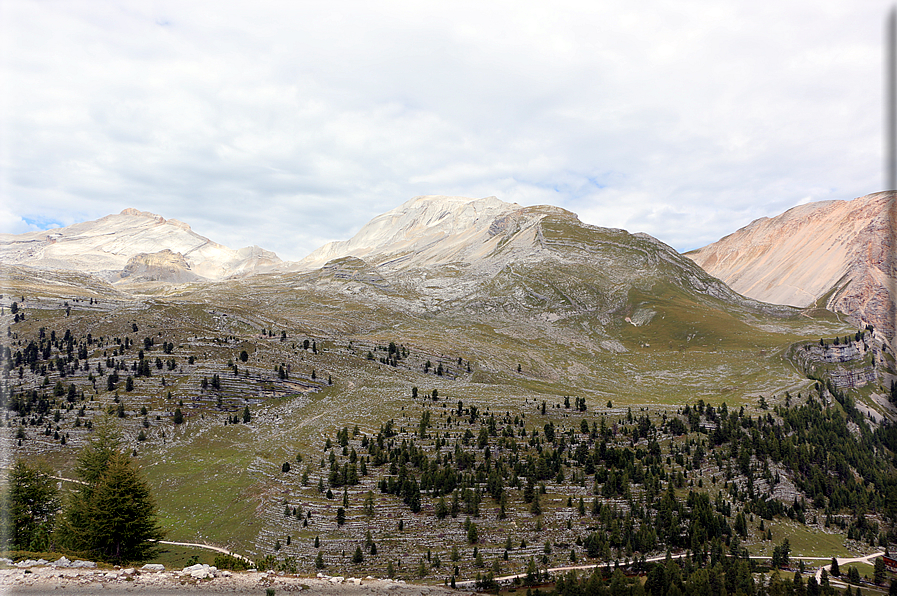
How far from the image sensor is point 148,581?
3434cm

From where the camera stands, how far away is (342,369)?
16562 cm

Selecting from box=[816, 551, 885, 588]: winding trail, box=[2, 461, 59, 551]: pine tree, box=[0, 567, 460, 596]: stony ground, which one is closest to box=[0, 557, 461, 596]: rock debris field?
box=[0, 567, 460, 596]: stony ground

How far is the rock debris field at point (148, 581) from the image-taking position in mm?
29656

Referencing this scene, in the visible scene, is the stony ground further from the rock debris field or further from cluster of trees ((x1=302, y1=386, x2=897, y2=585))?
cluster of trees ((x1=302, y1=386, x2=897, y2=585))

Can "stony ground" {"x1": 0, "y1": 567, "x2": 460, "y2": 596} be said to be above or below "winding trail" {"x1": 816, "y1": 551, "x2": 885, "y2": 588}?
above

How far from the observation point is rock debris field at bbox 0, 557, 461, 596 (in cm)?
2966

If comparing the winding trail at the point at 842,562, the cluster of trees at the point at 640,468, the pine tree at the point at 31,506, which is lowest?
the winding trail at the point at 842,562

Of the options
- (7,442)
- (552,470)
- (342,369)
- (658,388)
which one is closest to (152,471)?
(7,442)

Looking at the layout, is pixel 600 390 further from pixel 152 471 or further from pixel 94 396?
pixel 94 396

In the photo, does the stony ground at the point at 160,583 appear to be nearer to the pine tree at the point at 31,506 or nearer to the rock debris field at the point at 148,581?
the rock debris field at the point at 148,581

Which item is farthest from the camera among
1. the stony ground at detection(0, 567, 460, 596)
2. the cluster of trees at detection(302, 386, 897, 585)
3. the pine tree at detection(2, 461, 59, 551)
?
the cluster of trees at detection(302, 386, 897, 585)

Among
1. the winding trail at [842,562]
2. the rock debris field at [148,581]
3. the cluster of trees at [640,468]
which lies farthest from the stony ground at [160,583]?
the winding trail at [842,562]

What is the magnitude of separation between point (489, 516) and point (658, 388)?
406ft

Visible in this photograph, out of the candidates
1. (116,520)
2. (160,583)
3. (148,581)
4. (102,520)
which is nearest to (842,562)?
(160,583)
